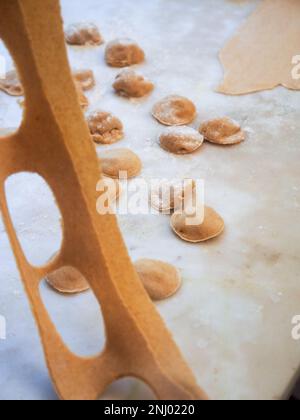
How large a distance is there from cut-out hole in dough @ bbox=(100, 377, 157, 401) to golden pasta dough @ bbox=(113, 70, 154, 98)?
1.44m

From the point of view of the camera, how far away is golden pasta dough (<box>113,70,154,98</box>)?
238 cm

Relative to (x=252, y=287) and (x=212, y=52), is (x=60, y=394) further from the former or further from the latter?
(x=212, y=52)

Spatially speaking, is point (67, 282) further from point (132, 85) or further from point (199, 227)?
point (132, 85)

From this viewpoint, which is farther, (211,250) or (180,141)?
(180,141)

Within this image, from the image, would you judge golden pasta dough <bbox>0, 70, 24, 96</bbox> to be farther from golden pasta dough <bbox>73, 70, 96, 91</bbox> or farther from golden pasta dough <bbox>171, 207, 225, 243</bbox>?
golden pasta dough <bbox>171, 207, 225, 243</bbox>

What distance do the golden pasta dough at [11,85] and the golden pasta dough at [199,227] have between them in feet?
3.48

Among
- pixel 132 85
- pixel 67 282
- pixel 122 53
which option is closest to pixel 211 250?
pixel 67 282

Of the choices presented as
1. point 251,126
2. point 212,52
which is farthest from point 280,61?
point 251,126

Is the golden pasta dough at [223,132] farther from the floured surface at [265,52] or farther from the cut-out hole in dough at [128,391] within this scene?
the cut-out hole in dough at [128,391]

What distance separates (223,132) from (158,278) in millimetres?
841

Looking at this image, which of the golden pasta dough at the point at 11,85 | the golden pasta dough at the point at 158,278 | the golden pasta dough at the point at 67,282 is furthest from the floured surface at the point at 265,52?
the golden pasta dough at the point at 67,282

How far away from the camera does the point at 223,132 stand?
2121 mm

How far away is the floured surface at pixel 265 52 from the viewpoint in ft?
8.18

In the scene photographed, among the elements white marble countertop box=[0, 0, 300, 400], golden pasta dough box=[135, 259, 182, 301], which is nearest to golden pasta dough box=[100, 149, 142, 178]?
white marble countertop box=[0, 0, 300, 400]
